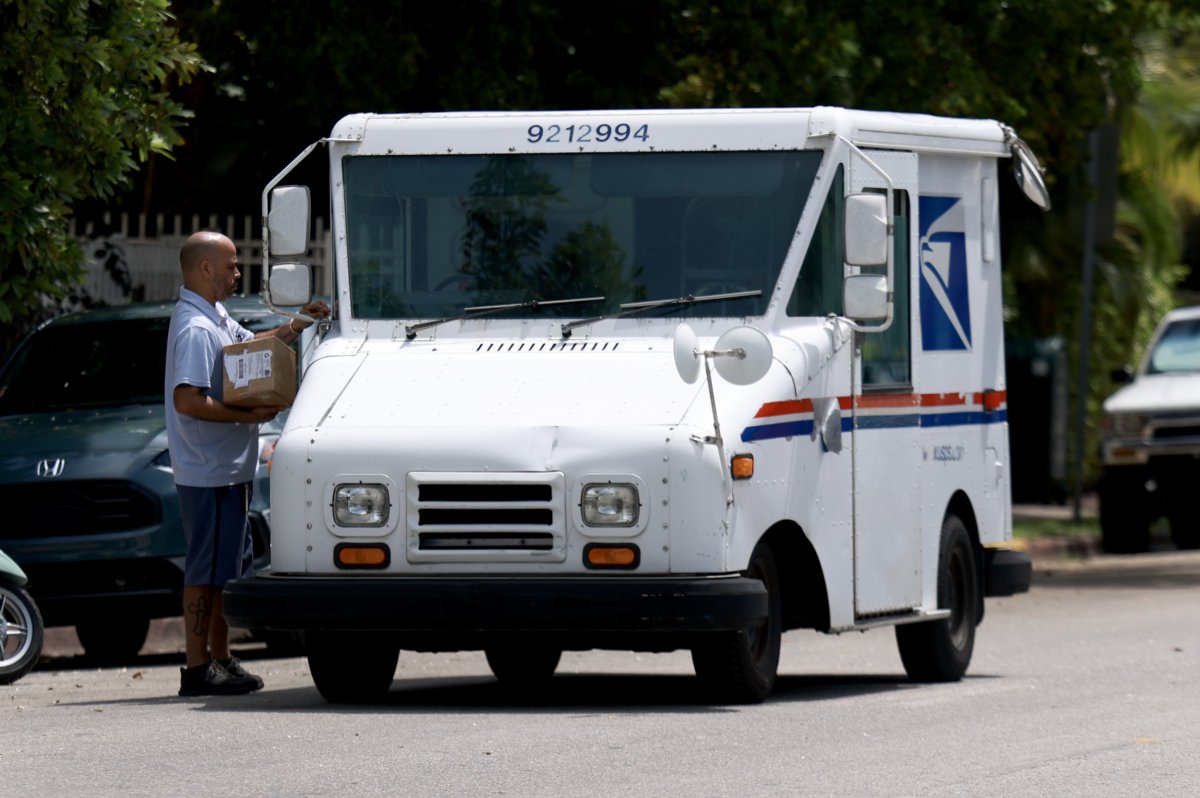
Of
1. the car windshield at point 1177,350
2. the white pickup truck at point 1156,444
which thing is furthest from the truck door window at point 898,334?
the car windshield at point 1177,350

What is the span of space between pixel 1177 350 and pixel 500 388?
14.6 metres

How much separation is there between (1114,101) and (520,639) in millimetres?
19556

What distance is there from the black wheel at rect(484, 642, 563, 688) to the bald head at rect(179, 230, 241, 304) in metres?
2.19

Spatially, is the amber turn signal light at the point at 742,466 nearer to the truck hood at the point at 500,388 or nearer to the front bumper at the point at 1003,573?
the truck hood at the point at 500,388

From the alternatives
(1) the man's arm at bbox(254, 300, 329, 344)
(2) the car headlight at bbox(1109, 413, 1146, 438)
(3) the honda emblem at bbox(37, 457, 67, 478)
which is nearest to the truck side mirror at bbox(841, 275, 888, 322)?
(1) the man's arm at bbox(254, 300, 329, 344)

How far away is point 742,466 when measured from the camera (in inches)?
370

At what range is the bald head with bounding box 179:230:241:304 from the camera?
33.9 ft

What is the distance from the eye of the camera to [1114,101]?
2762 centimetres

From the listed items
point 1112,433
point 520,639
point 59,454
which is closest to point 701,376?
point 520,639

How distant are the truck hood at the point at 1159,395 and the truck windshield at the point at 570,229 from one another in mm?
12258

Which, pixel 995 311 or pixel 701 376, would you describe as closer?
pixel 701 376

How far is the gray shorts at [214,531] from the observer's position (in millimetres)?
10289

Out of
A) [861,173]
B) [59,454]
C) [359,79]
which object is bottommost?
[59,454]

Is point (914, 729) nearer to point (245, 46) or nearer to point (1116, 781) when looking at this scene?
point (1116, 781)
